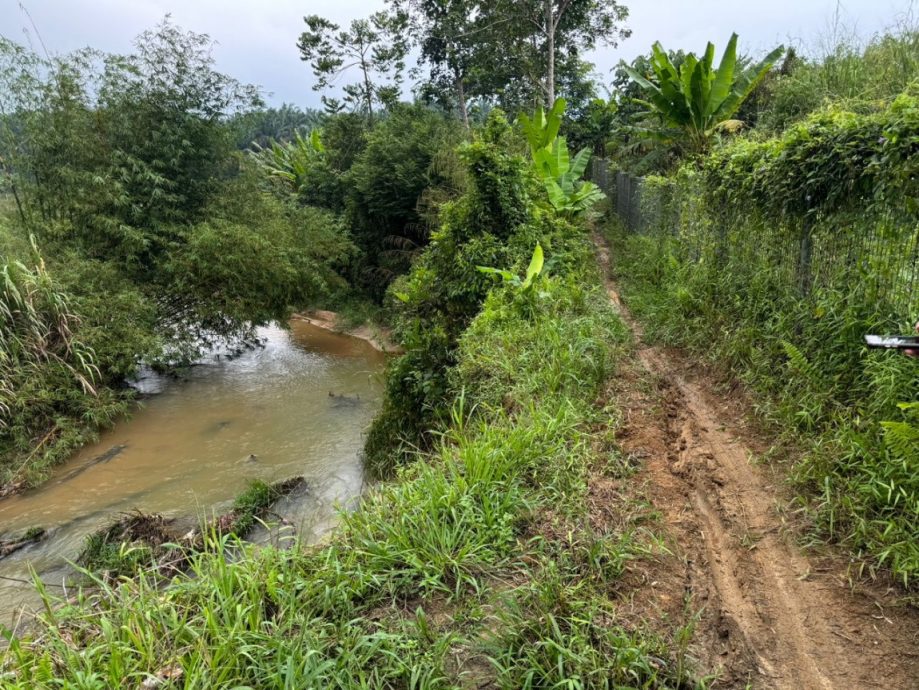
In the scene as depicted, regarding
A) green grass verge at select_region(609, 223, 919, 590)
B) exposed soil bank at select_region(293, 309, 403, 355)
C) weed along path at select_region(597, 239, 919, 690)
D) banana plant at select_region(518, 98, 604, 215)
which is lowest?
exposed soil bank at select_region(293, 309, 403, 355)

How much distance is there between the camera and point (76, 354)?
8891 millimetres

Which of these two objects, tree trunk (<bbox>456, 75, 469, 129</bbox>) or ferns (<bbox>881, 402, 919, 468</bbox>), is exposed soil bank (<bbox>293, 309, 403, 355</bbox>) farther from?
ferns (<bbox>881, 402, 919, 468</bbox>)

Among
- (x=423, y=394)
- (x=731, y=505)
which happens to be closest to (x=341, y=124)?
(x=423, y=394)

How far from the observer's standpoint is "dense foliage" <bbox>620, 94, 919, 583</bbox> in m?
2.77

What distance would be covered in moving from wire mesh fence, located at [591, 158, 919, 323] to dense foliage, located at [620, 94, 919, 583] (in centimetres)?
1

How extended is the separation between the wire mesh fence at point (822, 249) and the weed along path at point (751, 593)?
1.33m

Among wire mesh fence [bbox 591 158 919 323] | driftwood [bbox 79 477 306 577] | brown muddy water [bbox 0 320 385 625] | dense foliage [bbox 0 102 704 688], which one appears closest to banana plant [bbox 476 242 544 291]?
wire mesh fence [bbox 591 158 919 323]

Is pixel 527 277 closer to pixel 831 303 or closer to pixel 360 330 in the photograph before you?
pixel 831 303

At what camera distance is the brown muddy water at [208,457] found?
6.57 m

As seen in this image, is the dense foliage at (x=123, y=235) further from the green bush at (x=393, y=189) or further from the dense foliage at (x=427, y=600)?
the dense foliage at (x=427, y=600)

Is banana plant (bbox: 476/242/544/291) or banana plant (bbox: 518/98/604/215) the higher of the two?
banana plant (bbox: 518/98/604/215)

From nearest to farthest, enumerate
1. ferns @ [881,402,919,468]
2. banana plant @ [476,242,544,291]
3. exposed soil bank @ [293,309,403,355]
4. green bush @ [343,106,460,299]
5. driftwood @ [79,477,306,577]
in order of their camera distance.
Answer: ferns @ [881,402,919,468]
driftwood @ [79,477,306,577]
banana plant @ [476,242,544,291]
exposed soil bank @ [293,309,403,355]
green bush @ [343,106,460,299]

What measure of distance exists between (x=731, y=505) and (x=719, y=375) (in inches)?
74.6

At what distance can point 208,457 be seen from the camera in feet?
29.7
